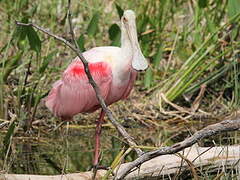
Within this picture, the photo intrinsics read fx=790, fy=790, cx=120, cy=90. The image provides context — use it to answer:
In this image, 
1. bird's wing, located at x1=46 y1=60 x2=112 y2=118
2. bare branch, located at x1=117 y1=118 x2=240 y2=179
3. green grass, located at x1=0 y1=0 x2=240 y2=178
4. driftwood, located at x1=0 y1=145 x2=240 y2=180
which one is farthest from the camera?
green grass, located at x1=0 y1=0 x2=240 y2=178

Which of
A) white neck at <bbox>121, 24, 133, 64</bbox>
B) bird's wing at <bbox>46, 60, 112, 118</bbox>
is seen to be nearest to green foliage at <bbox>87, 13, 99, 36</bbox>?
bird's wing at <bbox>46, 60, 112, 118</bbox>

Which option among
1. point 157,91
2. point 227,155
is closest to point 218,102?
point 157,91

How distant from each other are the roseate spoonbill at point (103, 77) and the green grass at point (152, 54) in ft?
1.59

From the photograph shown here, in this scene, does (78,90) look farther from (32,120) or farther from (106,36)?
(106,36)

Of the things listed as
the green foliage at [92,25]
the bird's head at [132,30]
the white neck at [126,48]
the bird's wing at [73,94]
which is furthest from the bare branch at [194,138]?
the green foliage at [92,25]

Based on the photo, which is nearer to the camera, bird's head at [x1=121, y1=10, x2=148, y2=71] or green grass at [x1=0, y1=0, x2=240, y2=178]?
bird's head at [x1=121, y1=10, x2=148, y2=71]

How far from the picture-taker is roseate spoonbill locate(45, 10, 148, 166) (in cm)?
540

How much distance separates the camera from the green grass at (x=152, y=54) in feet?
21.6

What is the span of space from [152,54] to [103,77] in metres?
Answer: 2.50

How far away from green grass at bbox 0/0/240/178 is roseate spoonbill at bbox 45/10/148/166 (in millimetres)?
486

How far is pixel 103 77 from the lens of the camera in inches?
218

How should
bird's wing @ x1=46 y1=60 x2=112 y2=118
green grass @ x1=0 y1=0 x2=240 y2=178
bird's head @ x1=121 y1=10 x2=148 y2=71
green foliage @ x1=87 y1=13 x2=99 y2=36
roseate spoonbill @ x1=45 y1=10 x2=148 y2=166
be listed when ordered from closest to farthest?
1. bird's head @ x1=121 y1=10 x2=148 y2=71
2. roseate spoonbill @ x1=45 y1=10 x2=148 y2=166
3. bird's wing @ x1=46 y1=60 x2=112 y2=118
4. green foliage @ x1=87 y1=13 x2=99 y2=36
5. green grass @ x1=0 y1=0 x2=240 y2=178

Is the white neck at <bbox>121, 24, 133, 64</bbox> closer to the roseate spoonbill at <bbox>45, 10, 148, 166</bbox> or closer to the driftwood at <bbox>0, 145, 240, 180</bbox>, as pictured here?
the roseate spoonbill at <bbox>45, 10, 148, 166</bbox>

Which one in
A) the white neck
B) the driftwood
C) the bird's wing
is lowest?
the driftwood
